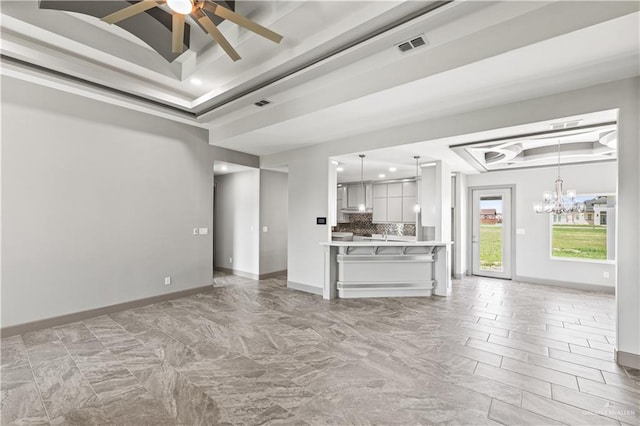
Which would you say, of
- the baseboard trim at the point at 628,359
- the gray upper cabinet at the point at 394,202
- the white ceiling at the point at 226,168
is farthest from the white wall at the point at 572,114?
the gray upper cabinet at the point at 394,202

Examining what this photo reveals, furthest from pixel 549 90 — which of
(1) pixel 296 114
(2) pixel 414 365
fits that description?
(2) pixel 414 365

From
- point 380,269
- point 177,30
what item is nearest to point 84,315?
point 177,30

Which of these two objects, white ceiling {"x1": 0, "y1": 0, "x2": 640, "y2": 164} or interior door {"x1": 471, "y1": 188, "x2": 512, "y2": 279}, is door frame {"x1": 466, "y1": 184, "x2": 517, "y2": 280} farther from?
white ceiling {"x1": 0, "y1": 0, "x2": 640, "y2": 164}

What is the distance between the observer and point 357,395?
2344mm

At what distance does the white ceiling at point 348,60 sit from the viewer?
7.79ft

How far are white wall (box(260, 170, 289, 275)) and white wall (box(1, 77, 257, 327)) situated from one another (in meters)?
1.54

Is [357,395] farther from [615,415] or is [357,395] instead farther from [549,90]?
[549,90]

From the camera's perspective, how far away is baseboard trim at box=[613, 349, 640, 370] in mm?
2779

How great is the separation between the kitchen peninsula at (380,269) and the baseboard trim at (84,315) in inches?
103

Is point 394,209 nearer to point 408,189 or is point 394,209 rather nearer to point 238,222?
point 408,189

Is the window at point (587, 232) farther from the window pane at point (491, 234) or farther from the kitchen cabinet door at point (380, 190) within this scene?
the kitchen cabinet door at point (380, 190)

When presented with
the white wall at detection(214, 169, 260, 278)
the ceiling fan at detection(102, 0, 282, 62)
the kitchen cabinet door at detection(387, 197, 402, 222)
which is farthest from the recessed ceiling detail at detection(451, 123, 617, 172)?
the white wall at detection(214, 169, 260, 278)

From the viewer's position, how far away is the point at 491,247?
7203mm

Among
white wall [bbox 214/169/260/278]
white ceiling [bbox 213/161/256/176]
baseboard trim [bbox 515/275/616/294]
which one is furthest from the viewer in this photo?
white wall [bbox 214/169/260/278]
